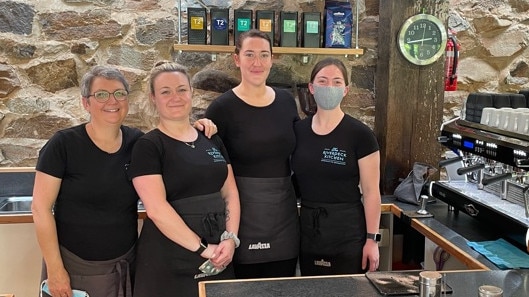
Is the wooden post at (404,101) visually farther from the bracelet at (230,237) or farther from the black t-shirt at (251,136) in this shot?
the bracelet at (230,237)

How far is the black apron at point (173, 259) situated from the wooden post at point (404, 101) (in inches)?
55.8

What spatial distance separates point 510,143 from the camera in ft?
6.39

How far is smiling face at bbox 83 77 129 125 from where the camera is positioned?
6.06ft

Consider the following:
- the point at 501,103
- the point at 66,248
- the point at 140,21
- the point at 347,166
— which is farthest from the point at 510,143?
the point at 140,21

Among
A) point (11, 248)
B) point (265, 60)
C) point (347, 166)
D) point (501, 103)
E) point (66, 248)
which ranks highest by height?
point (265, 60)

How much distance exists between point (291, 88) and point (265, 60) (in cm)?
97

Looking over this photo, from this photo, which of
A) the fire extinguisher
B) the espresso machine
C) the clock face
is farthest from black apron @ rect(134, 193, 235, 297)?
the fire extinguisher

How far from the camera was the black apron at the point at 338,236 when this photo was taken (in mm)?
2119

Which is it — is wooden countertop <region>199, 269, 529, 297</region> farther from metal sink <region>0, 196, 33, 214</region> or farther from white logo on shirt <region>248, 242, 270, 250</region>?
metal sink <region>0, 196, 33, 214</region>

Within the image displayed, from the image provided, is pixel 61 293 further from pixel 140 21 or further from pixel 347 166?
pixel 140 21

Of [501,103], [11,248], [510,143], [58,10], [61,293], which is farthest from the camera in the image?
[58,10]

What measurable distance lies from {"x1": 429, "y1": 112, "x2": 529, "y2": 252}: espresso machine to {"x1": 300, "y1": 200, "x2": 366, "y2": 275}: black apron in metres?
0.46

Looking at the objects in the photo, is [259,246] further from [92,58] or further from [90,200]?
[92,58]

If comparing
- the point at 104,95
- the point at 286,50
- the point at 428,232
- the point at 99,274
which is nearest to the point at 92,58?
the point at 286,50
